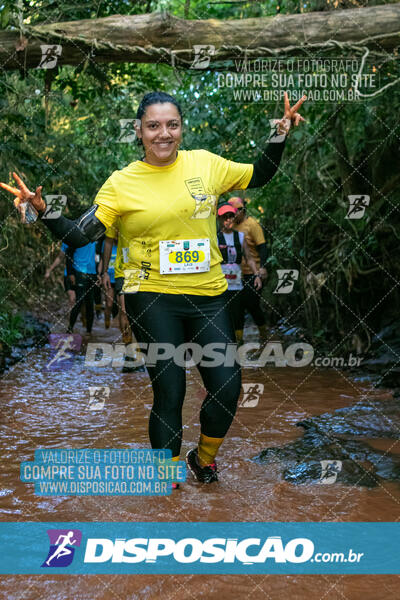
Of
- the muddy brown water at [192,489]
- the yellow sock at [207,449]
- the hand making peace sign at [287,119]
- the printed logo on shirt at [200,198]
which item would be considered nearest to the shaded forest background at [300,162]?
the muddy brown water at [192,489]

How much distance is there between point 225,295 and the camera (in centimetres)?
343

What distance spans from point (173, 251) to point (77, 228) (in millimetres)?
477

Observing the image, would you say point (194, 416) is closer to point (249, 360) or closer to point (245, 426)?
point (245, 426)

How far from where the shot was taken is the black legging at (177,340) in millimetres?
3229

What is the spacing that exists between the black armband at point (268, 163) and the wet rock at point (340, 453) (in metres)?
1.62

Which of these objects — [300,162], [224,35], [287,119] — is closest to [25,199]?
[287,119]

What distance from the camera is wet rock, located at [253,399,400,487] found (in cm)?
352

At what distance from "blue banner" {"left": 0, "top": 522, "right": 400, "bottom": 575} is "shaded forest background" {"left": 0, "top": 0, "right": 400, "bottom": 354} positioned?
4026mm

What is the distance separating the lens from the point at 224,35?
5270mm

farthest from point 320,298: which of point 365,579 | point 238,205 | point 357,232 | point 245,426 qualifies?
point 365,579

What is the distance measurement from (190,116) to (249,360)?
353 cm

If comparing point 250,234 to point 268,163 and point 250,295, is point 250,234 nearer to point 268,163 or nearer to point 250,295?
point 250,295

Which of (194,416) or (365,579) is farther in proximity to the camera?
(194,416)

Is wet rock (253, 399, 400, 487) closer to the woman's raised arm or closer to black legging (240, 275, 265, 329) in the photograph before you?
the woman's raised arm
